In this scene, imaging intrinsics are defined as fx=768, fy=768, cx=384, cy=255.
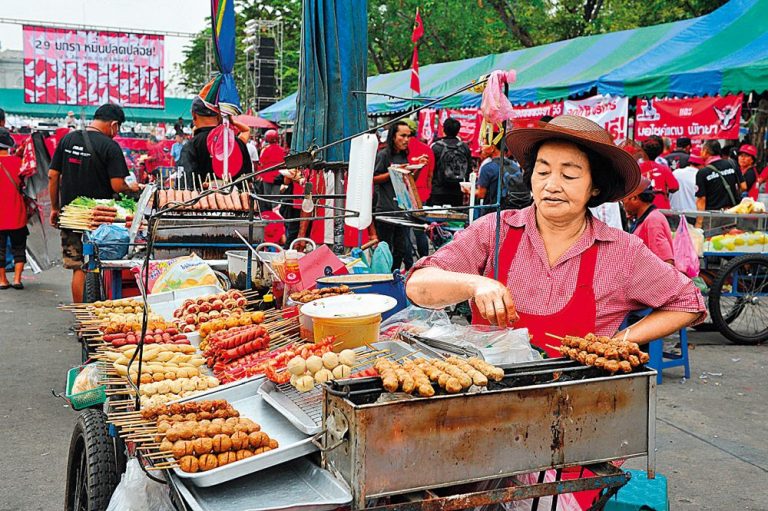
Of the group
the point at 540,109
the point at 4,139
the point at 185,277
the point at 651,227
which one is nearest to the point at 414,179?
the point at 651,227

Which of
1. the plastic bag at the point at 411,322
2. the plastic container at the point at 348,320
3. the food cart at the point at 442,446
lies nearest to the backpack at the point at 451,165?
the plastic bag at the point at 411,322

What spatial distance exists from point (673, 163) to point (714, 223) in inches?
120

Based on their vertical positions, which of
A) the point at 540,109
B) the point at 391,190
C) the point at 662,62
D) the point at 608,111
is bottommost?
the point at 391,190

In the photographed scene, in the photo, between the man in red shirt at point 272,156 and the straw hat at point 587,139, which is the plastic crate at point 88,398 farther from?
the man in red shirt at point 272,156

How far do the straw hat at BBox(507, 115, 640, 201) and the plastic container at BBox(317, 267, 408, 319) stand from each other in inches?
48.0

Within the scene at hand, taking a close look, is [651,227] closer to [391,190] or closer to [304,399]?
[391,190]

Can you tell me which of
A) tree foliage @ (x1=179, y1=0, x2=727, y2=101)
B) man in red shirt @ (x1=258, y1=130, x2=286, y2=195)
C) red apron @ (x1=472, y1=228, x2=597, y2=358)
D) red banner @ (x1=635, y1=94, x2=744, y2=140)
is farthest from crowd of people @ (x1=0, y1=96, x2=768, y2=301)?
tree foliage @ (x1=179, y1=0, x2=727, y2=101)

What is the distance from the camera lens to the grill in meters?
1.91

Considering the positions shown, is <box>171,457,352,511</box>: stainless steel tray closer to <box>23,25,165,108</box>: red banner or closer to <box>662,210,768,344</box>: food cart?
<box>662,210,768,344</box>: food cart

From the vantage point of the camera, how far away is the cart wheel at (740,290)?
8.09 meters

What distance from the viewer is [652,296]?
2826 mm

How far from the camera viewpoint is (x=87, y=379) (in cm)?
393

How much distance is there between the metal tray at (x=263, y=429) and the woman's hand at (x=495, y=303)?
0.70 metres

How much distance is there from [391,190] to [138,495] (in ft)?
24.6
